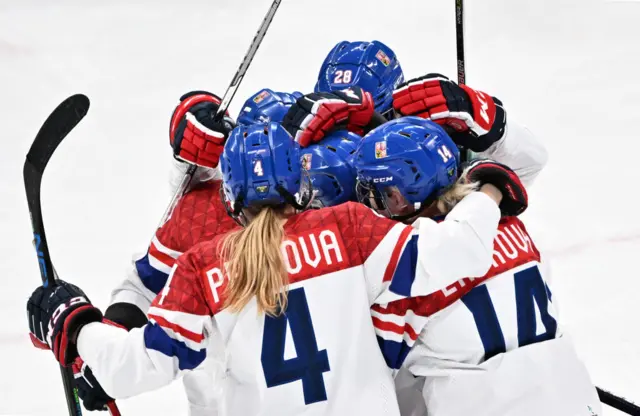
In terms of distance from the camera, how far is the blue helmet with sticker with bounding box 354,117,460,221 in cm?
213

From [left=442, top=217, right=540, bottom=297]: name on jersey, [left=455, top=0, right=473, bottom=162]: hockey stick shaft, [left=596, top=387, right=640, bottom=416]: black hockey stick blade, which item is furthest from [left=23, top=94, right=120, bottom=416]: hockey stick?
[left=596, top=387, right=640, bottom=416]: black hockey stick blade

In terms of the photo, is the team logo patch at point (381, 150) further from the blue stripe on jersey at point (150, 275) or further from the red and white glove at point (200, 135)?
the blue stripe on jersey at point (150, 275)

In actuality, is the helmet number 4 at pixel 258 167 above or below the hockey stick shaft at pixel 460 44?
below

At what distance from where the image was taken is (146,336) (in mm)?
1920

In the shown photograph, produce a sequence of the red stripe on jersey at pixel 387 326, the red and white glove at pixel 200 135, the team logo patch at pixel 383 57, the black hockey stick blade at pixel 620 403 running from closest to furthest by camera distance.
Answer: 1. the red stripe on jersey at pixel 387 326
2. the red and white glove at pixel 200 135
3. the black hockey stick blade at pixel 620 403
4. the team logo patch at pixel 383 57

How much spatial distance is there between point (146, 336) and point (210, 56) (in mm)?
3695

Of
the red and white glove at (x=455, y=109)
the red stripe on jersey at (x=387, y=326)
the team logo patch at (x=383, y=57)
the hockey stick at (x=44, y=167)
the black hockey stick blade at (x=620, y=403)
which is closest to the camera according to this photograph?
the red stripe on jersey at (x=387, y=326)

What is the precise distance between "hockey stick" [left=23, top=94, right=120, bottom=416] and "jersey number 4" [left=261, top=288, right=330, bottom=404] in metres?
0.58

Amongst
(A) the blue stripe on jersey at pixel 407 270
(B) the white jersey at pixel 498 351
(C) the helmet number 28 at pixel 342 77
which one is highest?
(C) the helmet number 28 at pixel 342 77

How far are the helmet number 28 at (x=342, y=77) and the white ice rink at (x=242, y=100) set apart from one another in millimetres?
840

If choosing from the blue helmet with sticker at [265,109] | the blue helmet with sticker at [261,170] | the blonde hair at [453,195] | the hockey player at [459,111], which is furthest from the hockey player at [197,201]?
the blue helmet with sticker at [261,170]

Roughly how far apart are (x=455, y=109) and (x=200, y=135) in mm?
680

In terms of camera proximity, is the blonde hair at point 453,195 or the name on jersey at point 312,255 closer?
the name on jersey at point 312,255

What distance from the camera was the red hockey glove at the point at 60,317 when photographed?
6.82 ft
